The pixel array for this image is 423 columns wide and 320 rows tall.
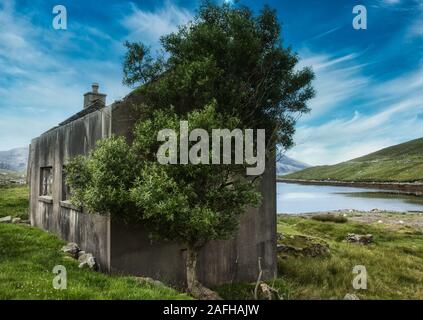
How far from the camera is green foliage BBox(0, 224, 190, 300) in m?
8.91

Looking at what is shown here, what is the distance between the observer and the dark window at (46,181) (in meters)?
20.5

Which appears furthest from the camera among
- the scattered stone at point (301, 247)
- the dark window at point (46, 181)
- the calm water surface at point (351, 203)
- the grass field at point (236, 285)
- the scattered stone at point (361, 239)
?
the calm water surface at point (351, 203)

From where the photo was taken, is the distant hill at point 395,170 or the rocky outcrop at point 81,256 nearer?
the rocky outcrop at point 81,256

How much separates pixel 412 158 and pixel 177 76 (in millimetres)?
184953

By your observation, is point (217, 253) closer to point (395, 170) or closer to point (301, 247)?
point (301, 247)

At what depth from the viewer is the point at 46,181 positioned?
831 inches

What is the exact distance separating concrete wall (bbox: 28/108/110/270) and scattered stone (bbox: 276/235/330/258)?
35.0 feet

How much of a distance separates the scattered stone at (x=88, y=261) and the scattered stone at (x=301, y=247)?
1074cm

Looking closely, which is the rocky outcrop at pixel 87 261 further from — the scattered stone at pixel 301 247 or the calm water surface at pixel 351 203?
the calm water surface at pixel 351 203

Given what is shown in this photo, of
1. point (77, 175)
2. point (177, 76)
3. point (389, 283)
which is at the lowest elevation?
point (389, 283)

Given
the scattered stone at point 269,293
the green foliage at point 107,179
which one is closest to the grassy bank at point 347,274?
the scattered stone at point 269,293
